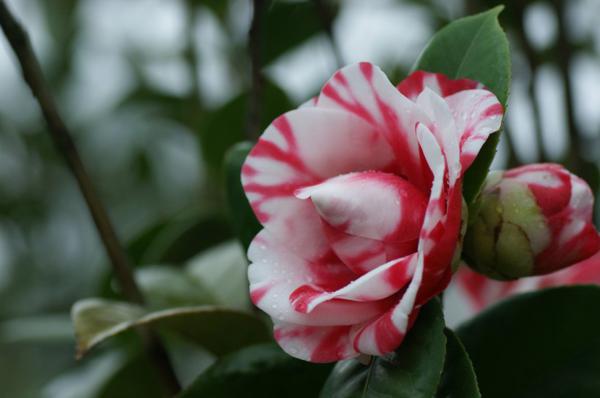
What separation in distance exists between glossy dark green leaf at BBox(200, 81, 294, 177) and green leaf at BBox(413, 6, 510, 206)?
36 centimetres

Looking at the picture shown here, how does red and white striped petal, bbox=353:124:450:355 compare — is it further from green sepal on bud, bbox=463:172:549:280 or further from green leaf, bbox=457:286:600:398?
green leaf, bbox=457:286:600:398

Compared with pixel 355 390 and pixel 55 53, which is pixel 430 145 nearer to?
pixel 355 390

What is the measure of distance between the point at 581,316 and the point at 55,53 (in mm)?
1561

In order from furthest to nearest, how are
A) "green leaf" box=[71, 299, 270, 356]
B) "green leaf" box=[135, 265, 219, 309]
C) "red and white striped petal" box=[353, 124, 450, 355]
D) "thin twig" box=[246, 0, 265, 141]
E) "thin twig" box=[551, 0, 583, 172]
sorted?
"thin twig" box=[551, 0, 583, 172] → "green leaf" box=[135, 265, 219, 309] → "thin twig" box=[246, 0, 265, 141] → "green leaf" box=[71, 299, 270, 356] → "red and white striped petal" box=[353, 124, 450, 355]

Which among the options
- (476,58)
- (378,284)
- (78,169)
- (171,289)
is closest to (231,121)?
(171,289)

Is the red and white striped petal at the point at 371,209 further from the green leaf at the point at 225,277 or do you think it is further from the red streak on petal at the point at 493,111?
the green leaf at the point at 225,277

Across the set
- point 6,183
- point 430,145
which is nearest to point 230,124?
point 430,145

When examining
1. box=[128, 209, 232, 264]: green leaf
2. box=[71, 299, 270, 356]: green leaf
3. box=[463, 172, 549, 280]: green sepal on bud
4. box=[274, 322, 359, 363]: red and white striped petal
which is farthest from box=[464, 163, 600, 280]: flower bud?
box=[128, 209, 232, 264]: green leaf

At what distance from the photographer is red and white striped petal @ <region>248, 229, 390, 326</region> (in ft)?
1.68

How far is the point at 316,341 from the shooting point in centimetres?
53

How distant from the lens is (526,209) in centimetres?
56

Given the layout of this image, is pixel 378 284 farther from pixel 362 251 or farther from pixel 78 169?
pixel 78 169

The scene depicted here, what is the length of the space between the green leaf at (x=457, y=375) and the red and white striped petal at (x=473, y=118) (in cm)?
12

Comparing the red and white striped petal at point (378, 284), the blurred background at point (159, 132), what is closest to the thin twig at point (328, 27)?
the blurred background at point (159, 132)
